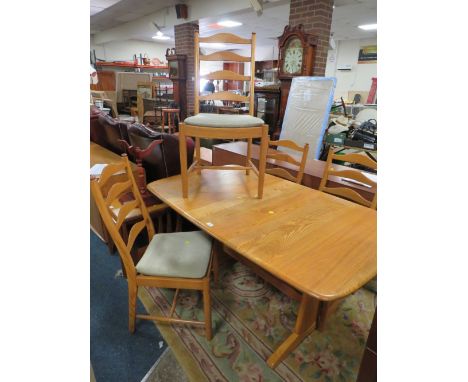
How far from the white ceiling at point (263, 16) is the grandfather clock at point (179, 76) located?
0.87 meters

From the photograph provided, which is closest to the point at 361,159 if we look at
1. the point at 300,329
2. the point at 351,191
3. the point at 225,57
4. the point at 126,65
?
the point at 351,191

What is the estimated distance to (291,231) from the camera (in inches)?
43.5

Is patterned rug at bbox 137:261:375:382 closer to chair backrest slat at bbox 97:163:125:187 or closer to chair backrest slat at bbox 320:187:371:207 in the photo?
chair backrest slat at bbox 320:187:371:207

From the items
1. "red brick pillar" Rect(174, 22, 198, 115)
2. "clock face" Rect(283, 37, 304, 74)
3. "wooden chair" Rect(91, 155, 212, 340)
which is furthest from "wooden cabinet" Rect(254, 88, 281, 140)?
"wooden chair" Rect(91, 155, 212, 340)

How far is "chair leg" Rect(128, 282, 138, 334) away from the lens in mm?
1330

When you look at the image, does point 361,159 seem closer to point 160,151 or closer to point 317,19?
point 160,151

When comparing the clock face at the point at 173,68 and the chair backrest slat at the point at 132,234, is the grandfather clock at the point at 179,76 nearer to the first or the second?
the clock face at the point at 173,68

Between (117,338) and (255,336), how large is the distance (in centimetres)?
72

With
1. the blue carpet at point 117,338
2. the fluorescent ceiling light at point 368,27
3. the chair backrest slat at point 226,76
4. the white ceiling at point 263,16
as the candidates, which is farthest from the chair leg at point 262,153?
the fluorescent ceiling light at point 368,27

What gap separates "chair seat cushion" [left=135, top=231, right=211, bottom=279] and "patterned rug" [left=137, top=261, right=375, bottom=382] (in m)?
0.40
